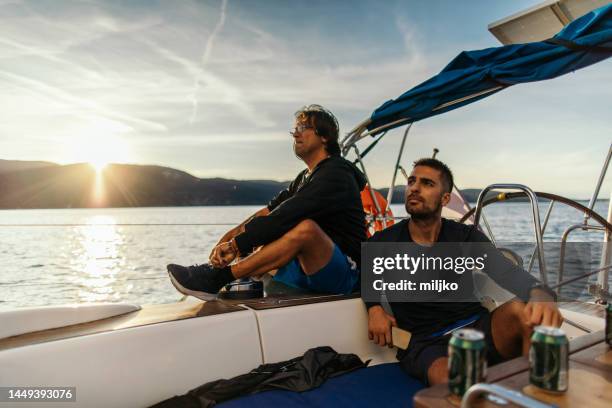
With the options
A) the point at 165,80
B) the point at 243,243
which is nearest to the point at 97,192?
the point at 165,80

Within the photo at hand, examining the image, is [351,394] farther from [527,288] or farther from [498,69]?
[498,69]

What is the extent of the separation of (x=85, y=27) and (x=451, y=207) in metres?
6.31

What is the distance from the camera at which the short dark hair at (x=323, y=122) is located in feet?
7.16

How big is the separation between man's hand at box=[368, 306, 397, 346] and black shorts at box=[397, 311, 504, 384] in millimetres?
78

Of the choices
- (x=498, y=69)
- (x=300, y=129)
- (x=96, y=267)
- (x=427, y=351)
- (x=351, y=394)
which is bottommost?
(x=96, y=267)

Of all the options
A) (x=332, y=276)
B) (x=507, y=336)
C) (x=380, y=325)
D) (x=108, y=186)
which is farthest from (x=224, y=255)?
(x=108, y=186)

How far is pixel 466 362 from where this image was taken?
2.56 ft

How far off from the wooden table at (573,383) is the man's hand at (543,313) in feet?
0.30

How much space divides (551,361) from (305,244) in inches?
40.8

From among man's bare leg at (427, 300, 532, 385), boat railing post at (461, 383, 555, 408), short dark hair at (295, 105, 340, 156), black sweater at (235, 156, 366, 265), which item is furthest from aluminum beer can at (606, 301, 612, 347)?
short dark hair at (295, 105, 340, 156)

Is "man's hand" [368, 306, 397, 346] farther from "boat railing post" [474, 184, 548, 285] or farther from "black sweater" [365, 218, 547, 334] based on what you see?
"boat railing post" [474, 184, 548, 285]

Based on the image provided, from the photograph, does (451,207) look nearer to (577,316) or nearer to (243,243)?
(577,316)

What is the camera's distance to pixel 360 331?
5.72 ft

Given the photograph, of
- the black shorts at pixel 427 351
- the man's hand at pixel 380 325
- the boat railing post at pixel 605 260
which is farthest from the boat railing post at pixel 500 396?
the boat railing post at pixel 605 260
